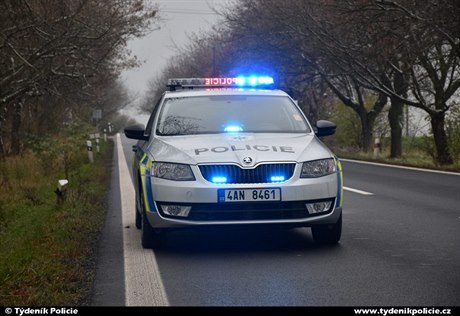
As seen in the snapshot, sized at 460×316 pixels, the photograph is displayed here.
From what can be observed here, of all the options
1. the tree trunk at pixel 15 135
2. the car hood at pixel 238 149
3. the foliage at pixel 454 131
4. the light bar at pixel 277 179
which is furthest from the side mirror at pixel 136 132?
the tree trunk at pixel 15 135

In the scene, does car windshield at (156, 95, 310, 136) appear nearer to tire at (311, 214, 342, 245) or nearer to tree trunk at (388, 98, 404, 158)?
tire at (311, 214, 342, 245)

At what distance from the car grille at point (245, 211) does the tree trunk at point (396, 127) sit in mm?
23515

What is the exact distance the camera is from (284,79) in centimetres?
3884

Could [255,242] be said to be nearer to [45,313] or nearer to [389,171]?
[45,313]

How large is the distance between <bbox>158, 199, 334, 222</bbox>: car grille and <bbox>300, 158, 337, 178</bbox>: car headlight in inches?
11.3

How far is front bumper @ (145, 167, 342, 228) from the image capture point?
788 centimetres

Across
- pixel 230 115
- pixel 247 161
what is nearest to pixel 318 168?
pixel 247 161

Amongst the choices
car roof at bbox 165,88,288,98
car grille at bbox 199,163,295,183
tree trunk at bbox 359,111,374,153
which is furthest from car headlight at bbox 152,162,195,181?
tree trunk at bbox 359,111,374,153

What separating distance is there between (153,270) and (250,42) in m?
28.4

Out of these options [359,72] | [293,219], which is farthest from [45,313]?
[359,72]

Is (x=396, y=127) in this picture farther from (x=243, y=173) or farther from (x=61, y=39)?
(x=243, y=173)

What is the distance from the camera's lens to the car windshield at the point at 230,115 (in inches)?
360

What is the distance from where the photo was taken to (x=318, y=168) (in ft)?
26.8

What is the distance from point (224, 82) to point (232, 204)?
2.81m
